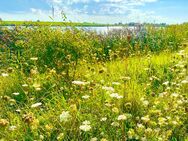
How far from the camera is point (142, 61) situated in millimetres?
8945

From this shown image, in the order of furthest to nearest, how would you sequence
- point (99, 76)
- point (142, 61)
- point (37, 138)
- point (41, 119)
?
point (142, 61) < point (99, 76) < point (41, 119) < point (37, 138)

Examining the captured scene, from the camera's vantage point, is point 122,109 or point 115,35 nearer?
point 122,109

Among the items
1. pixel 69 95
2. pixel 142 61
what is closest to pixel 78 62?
pixel 142 61

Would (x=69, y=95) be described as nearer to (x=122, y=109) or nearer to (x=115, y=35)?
(x=122, y=109)

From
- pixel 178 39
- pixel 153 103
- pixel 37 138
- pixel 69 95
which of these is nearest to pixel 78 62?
pixel 69 95

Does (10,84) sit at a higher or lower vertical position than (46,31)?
lower

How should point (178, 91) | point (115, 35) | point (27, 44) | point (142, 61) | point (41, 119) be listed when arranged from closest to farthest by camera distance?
point (41, 119), point (178, 91), point (142, 61), point (27, 44), point (115, 35)

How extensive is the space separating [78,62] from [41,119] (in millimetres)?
3882

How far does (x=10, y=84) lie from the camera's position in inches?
305

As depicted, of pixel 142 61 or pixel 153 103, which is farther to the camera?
pixel 142 61

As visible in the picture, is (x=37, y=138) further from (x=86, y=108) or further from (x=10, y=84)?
(x=10, y=84)

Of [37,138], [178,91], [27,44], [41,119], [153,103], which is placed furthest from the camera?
[27,44]

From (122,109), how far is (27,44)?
4872 millimetres

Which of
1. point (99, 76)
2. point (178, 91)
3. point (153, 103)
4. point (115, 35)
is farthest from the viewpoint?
point (115, 35)
